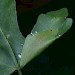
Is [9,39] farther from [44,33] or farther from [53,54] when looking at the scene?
[53,54]

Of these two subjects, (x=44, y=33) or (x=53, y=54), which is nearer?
(x=44, y=33)

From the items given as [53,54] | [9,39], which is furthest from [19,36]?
[53,54]

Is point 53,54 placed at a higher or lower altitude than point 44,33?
lower

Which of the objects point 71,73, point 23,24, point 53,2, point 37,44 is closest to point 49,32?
point 37,44

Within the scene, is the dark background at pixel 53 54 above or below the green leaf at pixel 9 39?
below

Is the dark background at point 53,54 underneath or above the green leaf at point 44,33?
underneath

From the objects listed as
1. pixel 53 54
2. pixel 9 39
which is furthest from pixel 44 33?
pixel 53 54

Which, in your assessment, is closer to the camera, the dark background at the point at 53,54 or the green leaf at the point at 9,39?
the green leaf at the point at 9,39
